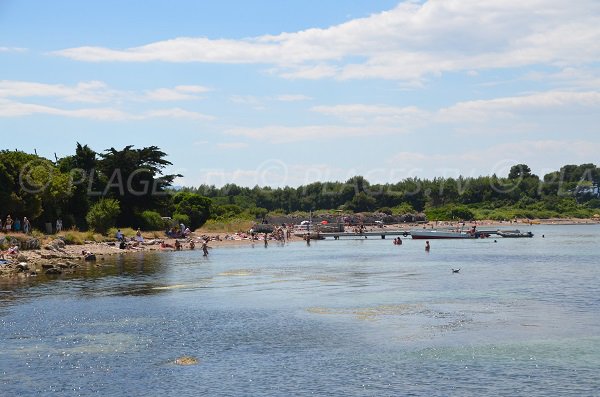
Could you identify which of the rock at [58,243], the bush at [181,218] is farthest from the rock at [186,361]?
the bush at [181,218]

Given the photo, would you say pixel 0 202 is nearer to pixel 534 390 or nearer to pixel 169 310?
pixel 169 310

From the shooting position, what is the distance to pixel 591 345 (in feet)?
90.2

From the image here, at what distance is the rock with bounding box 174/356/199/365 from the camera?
2569 centimetres

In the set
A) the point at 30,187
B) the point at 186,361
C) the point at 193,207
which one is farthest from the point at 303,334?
the point at 193,207

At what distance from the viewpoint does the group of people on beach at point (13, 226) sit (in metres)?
62.5

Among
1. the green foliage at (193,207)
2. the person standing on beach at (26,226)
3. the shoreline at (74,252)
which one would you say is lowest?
the shoreline at (74,252)

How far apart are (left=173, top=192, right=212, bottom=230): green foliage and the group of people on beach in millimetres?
41548

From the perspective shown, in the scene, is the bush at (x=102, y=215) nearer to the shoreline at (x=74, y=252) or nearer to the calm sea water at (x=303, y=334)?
the shoreline at (x=74, y=252)

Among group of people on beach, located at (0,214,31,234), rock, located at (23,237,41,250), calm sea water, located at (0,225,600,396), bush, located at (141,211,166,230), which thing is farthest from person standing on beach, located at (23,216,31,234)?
bush, located at (141,211,166,230)

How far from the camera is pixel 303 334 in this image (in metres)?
30.7

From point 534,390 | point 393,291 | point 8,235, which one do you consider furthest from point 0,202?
point 534,390

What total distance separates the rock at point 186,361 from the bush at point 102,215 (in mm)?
56554

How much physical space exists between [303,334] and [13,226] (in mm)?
43222

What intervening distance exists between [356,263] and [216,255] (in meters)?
16.9
